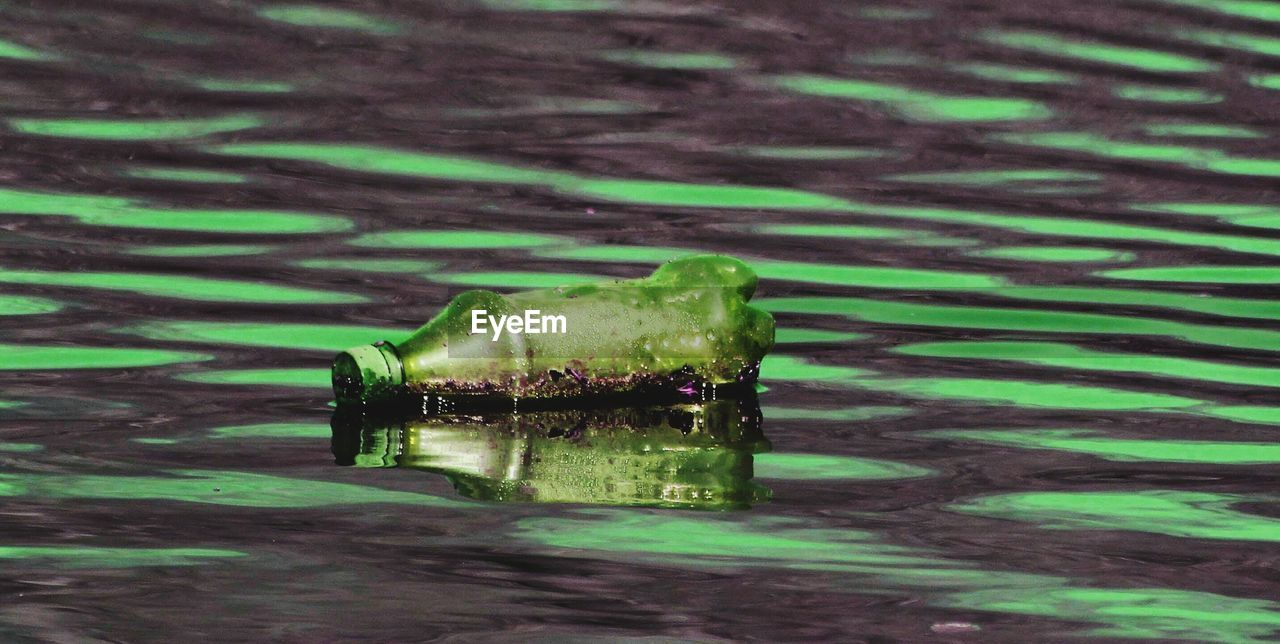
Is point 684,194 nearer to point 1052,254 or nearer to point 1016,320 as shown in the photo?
point 1052,254

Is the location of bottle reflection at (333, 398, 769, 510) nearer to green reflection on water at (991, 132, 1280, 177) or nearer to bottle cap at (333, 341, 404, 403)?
bottle cap at (333, 341, 404, 403)

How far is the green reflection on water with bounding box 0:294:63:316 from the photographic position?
5.12 meters

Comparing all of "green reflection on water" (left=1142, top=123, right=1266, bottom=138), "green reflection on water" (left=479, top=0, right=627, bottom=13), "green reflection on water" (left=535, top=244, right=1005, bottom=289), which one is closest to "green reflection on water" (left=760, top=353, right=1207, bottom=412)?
"green reflection on water" (left=535, top=244, right=1005, bottom=289)

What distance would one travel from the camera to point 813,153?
740cm

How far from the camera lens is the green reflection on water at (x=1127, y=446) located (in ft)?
13.3

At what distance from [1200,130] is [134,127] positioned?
349cm

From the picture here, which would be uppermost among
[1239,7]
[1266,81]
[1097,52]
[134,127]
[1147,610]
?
[1239,7]

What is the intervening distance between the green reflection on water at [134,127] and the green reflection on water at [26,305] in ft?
7.07

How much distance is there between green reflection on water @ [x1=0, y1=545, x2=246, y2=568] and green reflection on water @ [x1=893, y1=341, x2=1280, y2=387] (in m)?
2.02

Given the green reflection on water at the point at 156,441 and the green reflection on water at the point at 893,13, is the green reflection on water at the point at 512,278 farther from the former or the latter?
the green reflection on water at the point at 893,13

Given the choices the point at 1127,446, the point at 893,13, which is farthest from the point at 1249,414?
the point at 893,13

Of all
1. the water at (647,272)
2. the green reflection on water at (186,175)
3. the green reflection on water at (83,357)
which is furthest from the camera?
the green reflection on water at (186,175)

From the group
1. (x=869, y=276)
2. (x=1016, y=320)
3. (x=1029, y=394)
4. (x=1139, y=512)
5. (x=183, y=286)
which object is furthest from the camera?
(x=869, y=276)

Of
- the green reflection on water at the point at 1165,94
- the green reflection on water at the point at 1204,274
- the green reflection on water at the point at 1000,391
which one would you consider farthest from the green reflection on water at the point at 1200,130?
the green reflection on water at the point at 1000,391
